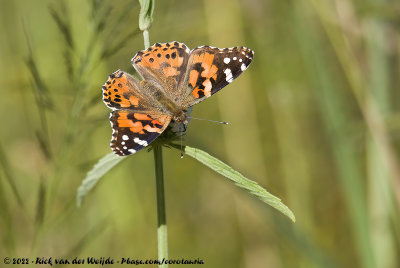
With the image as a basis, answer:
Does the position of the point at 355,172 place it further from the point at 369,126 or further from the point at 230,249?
the point at 230,249

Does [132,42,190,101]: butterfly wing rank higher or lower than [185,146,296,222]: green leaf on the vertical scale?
higher

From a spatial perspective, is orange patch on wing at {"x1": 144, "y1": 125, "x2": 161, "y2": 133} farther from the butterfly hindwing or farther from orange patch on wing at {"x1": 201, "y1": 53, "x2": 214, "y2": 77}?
orange patch on wing at {"x1": 201, "y1": 53, "x2": 214, "y2": 77}

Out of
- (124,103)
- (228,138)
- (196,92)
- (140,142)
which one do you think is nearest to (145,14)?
(140,142)

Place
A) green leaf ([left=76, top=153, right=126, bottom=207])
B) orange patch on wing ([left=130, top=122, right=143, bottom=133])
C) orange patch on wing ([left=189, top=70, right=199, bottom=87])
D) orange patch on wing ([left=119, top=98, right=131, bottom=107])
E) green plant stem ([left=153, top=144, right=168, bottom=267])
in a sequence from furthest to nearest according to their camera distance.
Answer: orange patch on wing ([left=189, top=70, right=199, bottom=87]) < orange patch on wing ([left=119, top=98, right=131, bottom=107]) < orange patch on wing ([left=130, top=122, right=143, bottom=133]) < green leaf ([left=76, top=153, right=126, bottom=207]) < green plant stem ([left=153, top=144, right=168, bottom=267])

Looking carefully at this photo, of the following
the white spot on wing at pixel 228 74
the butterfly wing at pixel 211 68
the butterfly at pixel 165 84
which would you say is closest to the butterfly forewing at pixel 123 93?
the butterfly at pixel 165 84

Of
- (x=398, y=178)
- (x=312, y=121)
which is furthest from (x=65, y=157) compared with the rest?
(x=312, y=121)

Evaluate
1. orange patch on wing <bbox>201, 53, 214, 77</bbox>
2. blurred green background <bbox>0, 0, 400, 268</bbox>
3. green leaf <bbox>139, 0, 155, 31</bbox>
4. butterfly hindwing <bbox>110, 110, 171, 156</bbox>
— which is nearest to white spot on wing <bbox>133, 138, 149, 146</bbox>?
butterfly hindwing <bbox>110, 110, 171, 156</bbox>

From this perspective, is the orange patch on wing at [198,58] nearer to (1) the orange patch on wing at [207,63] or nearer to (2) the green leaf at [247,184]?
(1) the orange patch on wing at [207,63]
